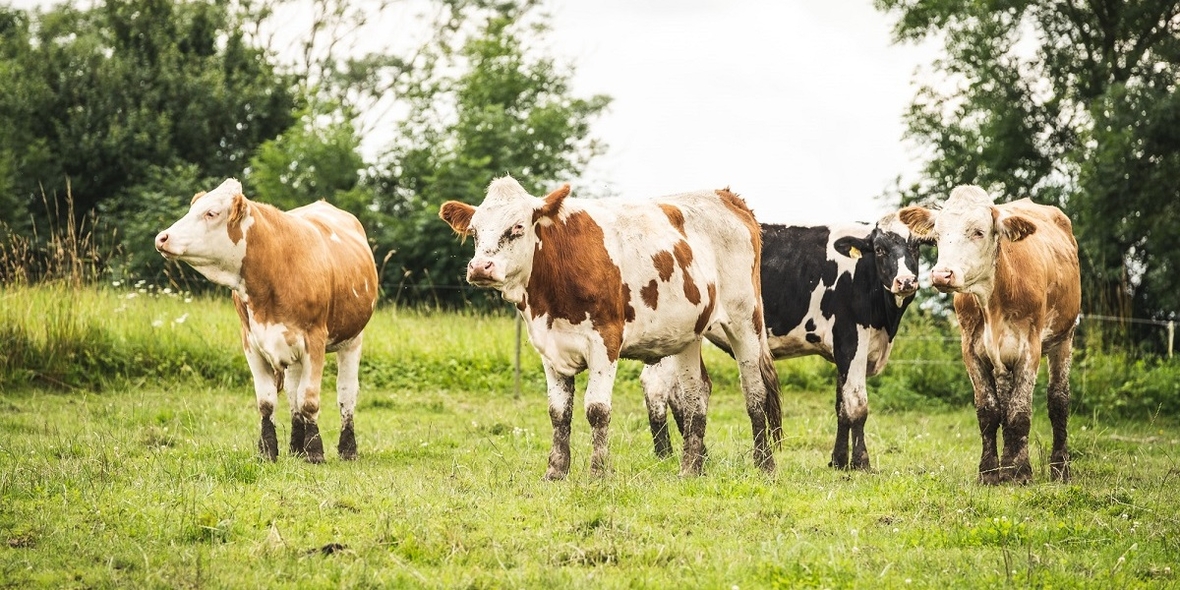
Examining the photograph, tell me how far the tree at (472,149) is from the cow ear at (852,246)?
537 inches

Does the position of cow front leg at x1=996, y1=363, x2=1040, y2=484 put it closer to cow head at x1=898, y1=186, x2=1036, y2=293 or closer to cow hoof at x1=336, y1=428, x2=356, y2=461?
cow head at x1=898, y1=186, x2=1036, y2=293

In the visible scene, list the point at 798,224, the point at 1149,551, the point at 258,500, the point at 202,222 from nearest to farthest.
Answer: the point at 1149,551 < the point at 258,500 < the point at 202,222 < the point at 798,224

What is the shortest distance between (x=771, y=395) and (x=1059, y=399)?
7.70ft


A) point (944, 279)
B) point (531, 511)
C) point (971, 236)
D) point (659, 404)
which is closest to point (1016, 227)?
point (971, 236)

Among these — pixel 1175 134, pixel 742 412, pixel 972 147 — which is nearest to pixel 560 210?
pixel 742 412

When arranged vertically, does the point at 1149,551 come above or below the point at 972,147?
below

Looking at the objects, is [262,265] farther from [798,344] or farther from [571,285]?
[798,344]

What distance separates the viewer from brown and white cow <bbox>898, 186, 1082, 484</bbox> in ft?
30.0

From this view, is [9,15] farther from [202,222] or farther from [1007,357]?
[1007,357]

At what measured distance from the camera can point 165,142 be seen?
99.5 ft

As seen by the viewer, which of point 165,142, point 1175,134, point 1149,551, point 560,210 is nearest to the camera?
point 1149,551

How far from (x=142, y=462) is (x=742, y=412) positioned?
7.57m

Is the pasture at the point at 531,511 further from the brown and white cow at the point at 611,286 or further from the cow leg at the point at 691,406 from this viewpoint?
the brown and white cow at the point at 611,286

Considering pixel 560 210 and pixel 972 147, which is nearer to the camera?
pixel 560 210
